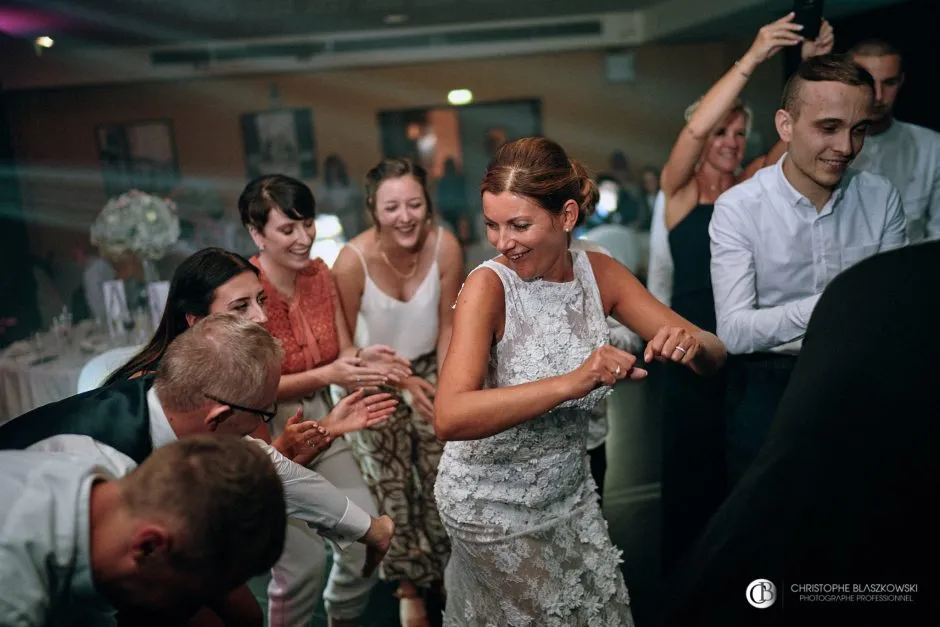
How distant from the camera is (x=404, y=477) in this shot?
2.33m

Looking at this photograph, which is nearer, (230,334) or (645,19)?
(230,334)

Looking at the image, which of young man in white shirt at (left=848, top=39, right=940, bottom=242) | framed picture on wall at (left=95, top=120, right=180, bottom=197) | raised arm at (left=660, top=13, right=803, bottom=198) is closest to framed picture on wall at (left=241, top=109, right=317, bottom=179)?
framed picture on wall at (left=95, top=120, right=180, bottom=197)

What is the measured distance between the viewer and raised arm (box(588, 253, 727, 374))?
1.53m

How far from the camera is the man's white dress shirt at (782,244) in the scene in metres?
1.58

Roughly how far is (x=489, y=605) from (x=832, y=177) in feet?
3.85

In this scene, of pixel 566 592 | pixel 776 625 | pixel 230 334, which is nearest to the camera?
pixel 776 625

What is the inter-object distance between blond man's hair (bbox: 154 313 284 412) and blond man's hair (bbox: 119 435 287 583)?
332 mm

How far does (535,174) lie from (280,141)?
6.98 metres

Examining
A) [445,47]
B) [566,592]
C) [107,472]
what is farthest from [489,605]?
[445,47]

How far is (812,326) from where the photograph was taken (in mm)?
895

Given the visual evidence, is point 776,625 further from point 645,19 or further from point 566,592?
point 645,19

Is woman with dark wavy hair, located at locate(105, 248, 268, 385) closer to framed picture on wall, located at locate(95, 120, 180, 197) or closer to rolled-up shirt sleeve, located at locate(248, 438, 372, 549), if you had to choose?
rolled-up shirt sleeve, located at locate(248, 438, 372, 549)

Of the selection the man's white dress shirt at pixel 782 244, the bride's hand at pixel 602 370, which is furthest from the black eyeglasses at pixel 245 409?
the man's white dress shirt at pixel 782 244

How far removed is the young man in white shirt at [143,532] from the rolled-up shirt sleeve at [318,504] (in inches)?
17.2
